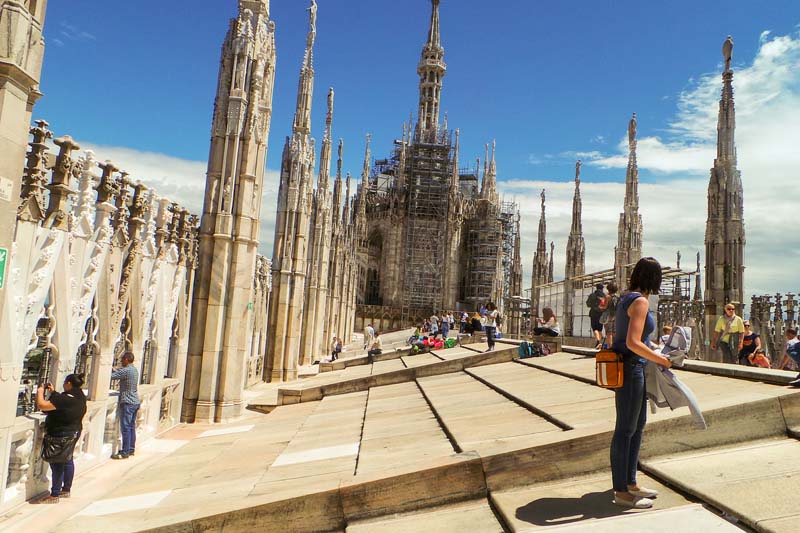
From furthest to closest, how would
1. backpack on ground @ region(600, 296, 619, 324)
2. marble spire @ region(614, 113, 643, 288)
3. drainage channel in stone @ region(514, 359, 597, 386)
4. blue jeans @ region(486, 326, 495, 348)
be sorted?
marble spire @ region(614, 113, 643, 288)
blue jeans @ region(486, 326, 495, 348)
backpack on ground @ region(600, 296, 619, 324)
drainage channel in stone @ region(514, 359, 597, 386)

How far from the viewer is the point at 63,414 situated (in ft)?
21.1

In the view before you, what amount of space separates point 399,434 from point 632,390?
10.4 ft

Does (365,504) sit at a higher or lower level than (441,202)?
lower

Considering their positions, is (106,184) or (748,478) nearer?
(748,478)

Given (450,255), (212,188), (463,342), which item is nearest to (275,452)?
(212,188)

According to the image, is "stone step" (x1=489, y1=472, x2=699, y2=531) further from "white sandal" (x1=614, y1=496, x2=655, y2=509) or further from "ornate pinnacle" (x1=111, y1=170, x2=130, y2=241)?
"ornate pinnacle" (x1=111, y1=170, x2=130, y2=241)

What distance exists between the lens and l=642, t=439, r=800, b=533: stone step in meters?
3.08

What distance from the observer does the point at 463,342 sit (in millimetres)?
18469

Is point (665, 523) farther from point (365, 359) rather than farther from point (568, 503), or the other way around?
point (365, 359)

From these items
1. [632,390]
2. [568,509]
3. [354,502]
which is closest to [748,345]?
[632,390]

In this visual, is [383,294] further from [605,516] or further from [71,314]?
[605,516]

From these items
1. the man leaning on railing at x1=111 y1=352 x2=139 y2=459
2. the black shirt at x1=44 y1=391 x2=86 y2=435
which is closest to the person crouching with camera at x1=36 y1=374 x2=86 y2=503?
the black shirt at x1=44 y1=391 x2=86 y2=435

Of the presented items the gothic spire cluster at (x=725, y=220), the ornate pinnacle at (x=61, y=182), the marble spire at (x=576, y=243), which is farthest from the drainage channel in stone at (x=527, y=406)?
the marble spire at (x=576, y=243)

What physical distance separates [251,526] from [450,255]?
173 feet
